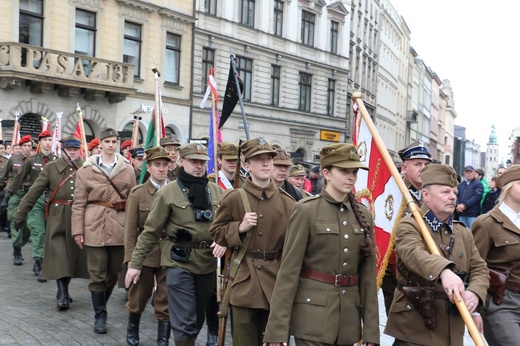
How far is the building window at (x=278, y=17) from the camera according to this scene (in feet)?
118

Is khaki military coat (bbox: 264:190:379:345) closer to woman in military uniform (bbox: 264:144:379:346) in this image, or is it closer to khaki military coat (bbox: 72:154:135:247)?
woman in military uniform (bbox: 264:144:379:346)

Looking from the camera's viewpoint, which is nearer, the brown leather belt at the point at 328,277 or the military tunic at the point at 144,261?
the brown leather belt at the point at 328,277

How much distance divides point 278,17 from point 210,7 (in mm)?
5684

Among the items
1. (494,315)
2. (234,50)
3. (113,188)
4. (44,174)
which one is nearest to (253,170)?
(494,315)

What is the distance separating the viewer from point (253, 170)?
5.25m

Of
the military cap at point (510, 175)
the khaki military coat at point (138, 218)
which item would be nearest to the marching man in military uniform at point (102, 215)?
the khaki military coat at point (138, 218)

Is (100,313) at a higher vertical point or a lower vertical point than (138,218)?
lower

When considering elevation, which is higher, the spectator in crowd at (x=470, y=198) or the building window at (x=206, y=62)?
the building window at (x=206, y=62)

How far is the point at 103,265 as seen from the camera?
7375mm

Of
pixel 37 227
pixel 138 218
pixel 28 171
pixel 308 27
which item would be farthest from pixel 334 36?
pixel 138 218

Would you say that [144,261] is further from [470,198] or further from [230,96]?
[470,198]

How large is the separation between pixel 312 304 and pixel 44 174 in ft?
18.4

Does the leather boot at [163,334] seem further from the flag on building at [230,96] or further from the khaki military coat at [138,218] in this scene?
the flag on building at [230,96]

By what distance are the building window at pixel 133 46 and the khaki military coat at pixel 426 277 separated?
24010mm
